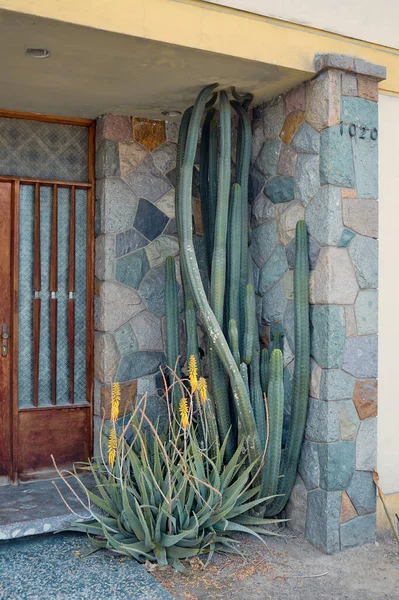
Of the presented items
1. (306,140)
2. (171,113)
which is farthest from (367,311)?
(171,113)

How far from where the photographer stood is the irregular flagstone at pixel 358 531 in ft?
11.2

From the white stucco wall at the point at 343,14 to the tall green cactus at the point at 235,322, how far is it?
21.1 inches

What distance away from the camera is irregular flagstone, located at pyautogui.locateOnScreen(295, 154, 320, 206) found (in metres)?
3.51

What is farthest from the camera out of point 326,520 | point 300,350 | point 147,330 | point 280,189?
point 147,330

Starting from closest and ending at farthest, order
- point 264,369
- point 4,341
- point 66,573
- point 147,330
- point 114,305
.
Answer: point 66,573 < point 264,369 < point 4,341 < point 114,305 < point 147,330

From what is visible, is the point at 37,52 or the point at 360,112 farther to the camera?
the point at 360,112

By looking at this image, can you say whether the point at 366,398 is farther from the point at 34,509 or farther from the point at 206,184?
the point at 34,509

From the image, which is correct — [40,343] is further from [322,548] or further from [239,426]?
[322,548]

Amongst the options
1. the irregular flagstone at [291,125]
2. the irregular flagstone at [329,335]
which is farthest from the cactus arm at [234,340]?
the irregular flagstone at [291,125]

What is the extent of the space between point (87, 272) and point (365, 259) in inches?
71.6

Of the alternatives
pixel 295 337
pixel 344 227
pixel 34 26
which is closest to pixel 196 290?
pixel 295 337

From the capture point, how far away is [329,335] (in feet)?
11.1

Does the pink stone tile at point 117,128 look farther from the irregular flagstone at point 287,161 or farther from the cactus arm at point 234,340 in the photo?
the cactus arm at point 234,340

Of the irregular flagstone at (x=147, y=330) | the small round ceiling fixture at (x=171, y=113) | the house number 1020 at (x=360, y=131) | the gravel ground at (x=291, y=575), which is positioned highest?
the small round ceiling fixture at (x=171, y=113)
